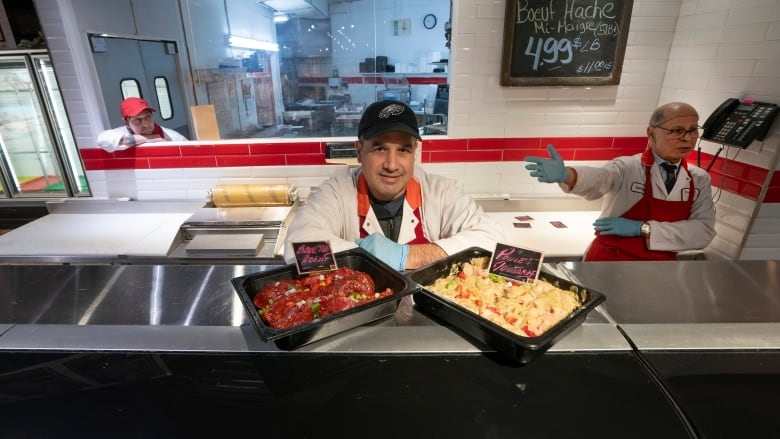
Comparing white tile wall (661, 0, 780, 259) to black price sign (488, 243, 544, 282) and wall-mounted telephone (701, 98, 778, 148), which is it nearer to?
wall-mounted telephone (701, 98, 778, 148)

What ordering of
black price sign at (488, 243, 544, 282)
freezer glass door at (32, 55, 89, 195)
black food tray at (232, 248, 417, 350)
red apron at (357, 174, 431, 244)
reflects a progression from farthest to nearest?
freezer glass door at (32, 55, 89, 195) → red apron at (357, 174, 431, 244) → black price sign at (488, 243, 544, 282) → black food tray at (232, 248, 417, 350)

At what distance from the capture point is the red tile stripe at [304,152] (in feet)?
11.2

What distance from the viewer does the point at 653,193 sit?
2473 mm

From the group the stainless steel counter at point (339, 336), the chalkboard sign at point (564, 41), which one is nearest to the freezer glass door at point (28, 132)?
the stainless steel counter at point (339, 336)

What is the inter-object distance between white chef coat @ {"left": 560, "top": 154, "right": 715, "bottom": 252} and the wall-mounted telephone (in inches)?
12.5

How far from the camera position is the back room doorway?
3479mm

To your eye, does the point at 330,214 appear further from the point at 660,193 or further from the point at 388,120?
the point at 660,193

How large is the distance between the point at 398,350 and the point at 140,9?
4948 mm

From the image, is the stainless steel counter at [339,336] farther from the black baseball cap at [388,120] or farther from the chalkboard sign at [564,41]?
the chalkboard sign at [564,41]

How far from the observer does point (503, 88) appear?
3.31 metres

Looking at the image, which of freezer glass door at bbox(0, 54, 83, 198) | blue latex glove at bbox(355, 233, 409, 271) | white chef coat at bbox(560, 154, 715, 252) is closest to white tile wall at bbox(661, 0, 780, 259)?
white chef coat at bbox(560, 154, 715, 252)

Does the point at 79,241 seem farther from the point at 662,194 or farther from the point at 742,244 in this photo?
the point at 742,244

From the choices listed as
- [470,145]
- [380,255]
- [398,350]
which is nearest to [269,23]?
[470,145]

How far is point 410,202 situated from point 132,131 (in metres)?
2.86
